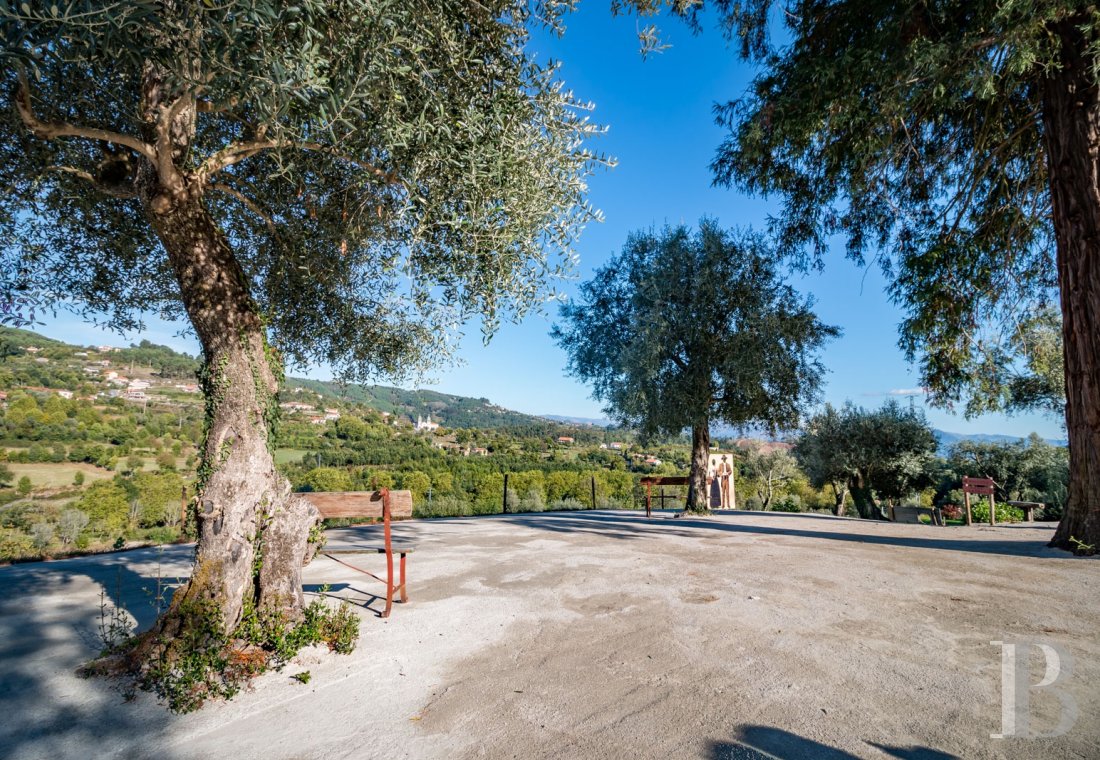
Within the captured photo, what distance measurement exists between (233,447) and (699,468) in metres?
12.3

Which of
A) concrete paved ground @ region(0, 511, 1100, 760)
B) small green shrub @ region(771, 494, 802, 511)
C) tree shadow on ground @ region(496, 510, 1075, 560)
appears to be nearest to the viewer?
concrete paved ground @ region(0, 511, 1100, 760)

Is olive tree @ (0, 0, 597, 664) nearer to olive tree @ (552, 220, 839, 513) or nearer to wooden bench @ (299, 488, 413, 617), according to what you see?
wooden bench @ (299, 488, 413, 617)

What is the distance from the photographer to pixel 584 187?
17.9 feet

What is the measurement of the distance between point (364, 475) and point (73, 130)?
47829mm

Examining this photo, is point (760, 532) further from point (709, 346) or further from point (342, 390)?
point (342, 390)

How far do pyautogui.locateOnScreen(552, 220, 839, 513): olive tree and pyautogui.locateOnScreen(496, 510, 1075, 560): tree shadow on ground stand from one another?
8.25 feet

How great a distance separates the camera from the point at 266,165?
6410mm

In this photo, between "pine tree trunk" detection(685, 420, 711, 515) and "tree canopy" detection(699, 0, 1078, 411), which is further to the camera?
"pine tree trunk" detection(685, 420, 711, 515)

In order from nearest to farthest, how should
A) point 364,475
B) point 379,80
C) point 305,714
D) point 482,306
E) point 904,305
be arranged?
1. point 305,714
2. point 379,80
3. point 482,306
4. point 904,305
5. point 364,475

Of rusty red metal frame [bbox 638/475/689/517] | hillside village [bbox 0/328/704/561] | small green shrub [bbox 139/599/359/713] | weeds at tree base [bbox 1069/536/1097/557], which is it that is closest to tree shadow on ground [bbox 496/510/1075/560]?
weeds at tree base [bbox 1069/536/1097/557]

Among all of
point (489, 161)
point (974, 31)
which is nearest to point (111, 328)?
point (489, 161)

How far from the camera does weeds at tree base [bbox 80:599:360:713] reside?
131 inches

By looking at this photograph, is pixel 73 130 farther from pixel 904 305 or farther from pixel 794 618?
pixel 904 305

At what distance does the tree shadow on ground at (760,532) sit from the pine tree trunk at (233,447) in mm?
6766
